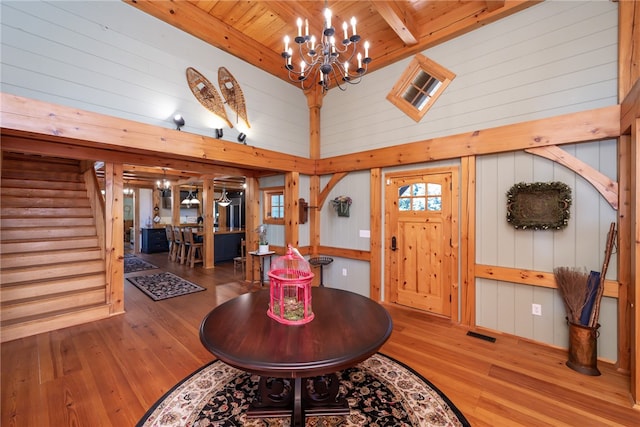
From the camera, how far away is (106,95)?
273 centimetres

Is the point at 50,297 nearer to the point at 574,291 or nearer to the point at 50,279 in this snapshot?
the point at 50,279

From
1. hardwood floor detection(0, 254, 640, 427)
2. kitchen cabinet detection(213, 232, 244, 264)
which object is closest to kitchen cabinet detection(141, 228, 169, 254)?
kitchen cabinet detection(213, 232, 244, 264)

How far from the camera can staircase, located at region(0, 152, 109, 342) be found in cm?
321

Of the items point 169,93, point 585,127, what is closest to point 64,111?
point 169,93

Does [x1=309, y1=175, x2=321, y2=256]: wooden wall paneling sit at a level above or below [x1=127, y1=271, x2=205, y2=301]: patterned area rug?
above

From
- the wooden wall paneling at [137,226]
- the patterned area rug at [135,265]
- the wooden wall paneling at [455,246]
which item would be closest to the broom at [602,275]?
the wooden wall paneling at [455,246]

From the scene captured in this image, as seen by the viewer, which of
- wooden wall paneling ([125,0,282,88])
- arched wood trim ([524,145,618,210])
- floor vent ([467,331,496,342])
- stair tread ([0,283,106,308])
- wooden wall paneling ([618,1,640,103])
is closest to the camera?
wooden wall paneling ([618,1,640,103])

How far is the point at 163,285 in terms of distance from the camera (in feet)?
16.4

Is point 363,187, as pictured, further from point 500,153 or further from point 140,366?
point 140,366

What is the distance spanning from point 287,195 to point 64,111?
2939 mm

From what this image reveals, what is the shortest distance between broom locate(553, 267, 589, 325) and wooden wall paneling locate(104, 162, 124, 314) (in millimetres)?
5371

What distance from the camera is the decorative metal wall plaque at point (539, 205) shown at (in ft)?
8.58

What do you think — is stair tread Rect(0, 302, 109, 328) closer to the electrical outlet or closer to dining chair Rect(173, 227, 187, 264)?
dining chair Rect(173, 227, 187, 264)

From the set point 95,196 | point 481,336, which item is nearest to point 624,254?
point 481,336
